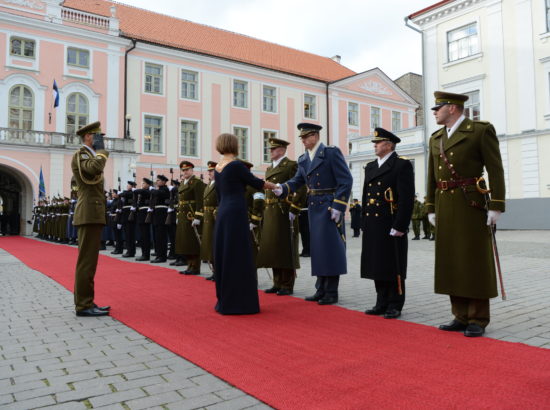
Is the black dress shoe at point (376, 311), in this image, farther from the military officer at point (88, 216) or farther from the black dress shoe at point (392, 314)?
the military officer at point (88, 216)

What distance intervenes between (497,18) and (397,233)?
19.7 m

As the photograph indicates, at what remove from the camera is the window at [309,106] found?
34.0 meters

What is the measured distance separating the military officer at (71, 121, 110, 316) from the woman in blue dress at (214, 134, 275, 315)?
3.94 ft

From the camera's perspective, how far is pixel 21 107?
23.4m

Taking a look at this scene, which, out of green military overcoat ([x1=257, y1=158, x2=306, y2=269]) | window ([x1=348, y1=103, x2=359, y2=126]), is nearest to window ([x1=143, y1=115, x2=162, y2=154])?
window ([x1=348, y1=103, x2=359, y2=126])

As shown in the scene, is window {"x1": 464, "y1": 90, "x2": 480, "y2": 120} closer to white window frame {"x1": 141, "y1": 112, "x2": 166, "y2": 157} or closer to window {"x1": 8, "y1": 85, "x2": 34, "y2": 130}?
white window frame {"x1": 141, "y1": 112, "x2": 166, "y2": 157}

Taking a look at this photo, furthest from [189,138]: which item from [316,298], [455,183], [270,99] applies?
[455,183]

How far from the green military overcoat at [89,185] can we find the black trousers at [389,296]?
295 centimetres

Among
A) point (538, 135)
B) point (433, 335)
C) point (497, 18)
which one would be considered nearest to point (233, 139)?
point (433, 335)

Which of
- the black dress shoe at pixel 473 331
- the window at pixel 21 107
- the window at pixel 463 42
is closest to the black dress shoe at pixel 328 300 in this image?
the black dress shoe at pixel 473 331

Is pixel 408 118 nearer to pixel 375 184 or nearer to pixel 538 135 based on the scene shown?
pixel 538 135

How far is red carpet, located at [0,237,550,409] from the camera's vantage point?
2.60 m

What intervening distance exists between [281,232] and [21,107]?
72.2 feet

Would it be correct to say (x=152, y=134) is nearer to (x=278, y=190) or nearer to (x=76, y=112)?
(x=76, y=112)
